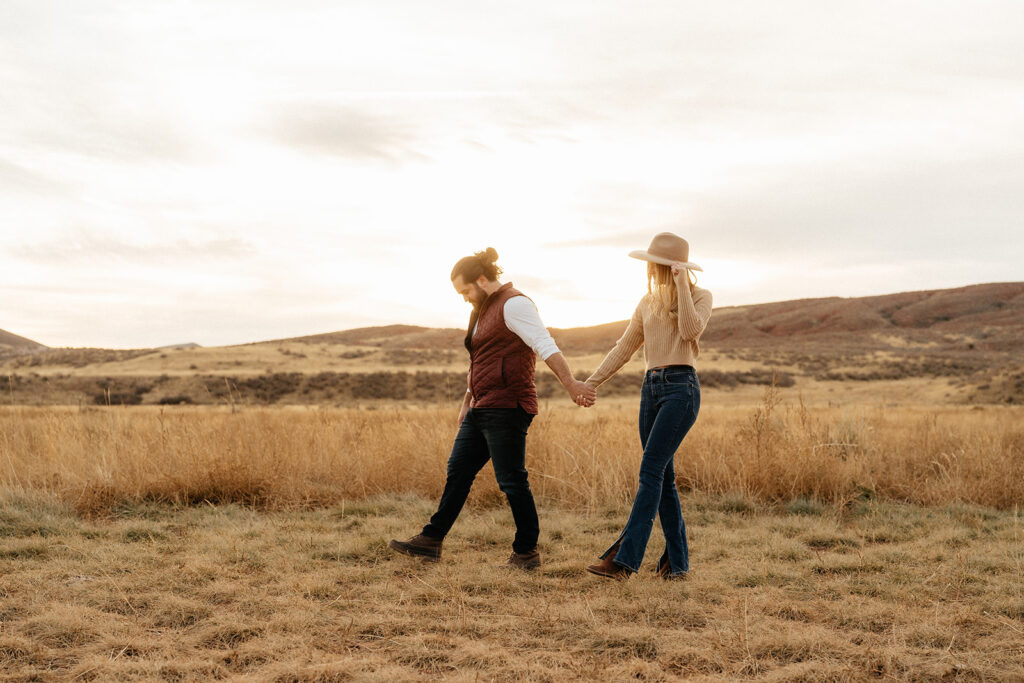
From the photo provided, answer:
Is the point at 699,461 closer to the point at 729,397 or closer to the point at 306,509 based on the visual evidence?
the point at 306,509

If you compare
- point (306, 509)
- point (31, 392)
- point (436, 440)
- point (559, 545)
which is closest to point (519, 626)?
point (559, 545)

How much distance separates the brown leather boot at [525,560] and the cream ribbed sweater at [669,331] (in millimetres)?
1276

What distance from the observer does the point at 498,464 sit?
5.05 metres

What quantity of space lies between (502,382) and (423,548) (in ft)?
4.50

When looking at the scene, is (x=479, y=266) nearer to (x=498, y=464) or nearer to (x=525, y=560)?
(x=498, y=464)

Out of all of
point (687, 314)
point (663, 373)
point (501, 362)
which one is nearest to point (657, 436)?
point (663, 373)

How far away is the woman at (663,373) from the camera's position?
14.9ft

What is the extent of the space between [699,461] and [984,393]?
2550cm

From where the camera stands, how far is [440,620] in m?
4.10

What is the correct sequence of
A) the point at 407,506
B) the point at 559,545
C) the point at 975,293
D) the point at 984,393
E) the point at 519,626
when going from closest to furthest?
the point at 519,626, the point at 559,545, the point at 407,506, the point at 984,393, the point at 975,293

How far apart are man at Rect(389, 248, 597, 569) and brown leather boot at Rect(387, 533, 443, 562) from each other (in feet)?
0.07

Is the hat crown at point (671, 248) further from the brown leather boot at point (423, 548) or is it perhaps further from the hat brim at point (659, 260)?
the brown leather boot at point (423, 548)

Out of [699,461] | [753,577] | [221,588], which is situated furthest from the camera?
[699,461]

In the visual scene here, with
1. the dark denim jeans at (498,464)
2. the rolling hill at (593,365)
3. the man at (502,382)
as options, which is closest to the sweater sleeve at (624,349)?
the man at (502,382)
